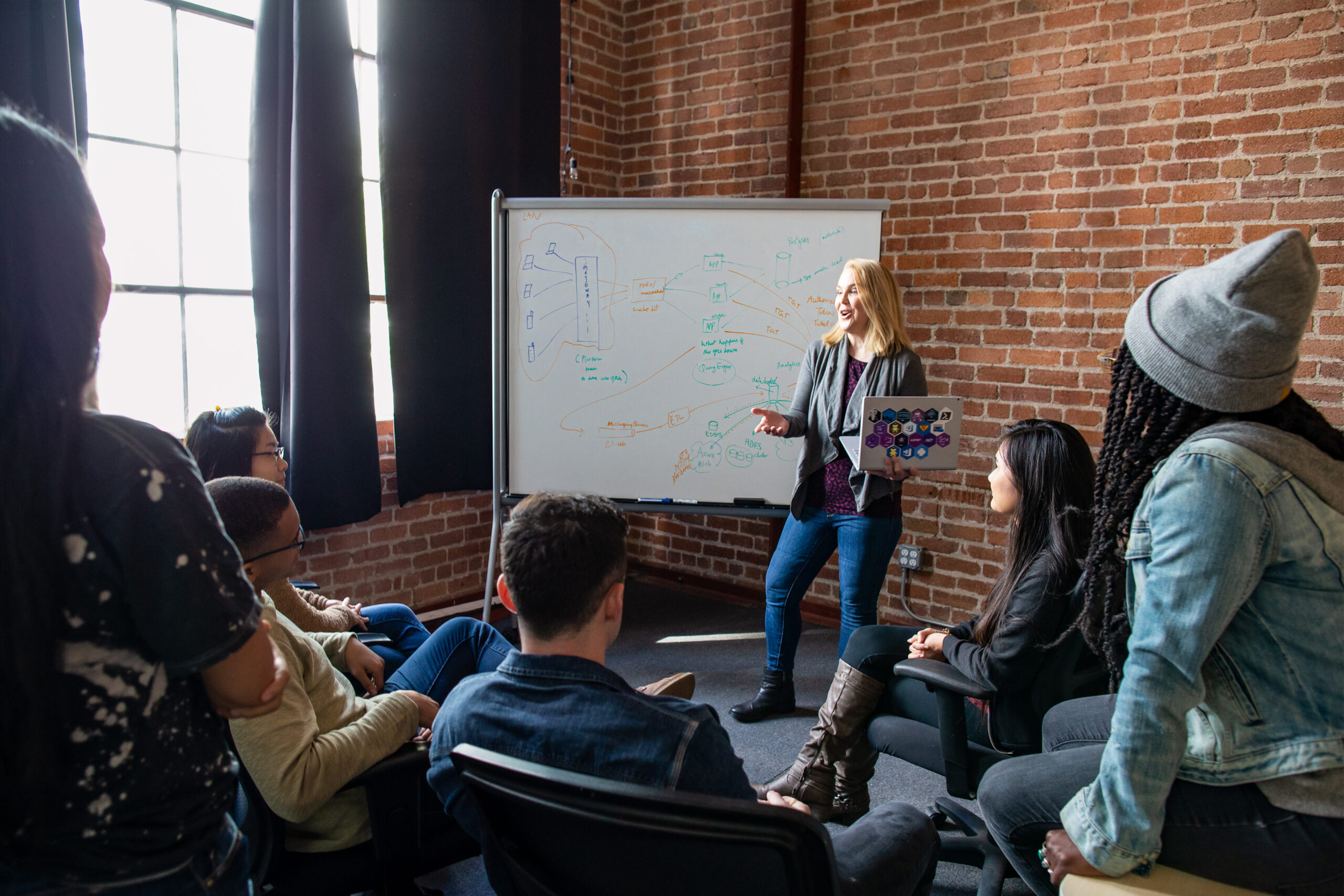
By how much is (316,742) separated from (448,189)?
2.54 metres

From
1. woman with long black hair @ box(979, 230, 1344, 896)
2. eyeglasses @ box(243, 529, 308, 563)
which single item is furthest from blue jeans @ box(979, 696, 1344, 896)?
eyeglasses @ box(243, 529, 308, 563)

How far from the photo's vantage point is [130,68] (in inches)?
102

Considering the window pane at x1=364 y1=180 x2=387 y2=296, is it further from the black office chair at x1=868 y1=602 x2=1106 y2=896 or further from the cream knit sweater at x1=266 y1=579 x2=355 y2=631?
the black office chair at x1=868 y1=602 x2=1106 y2=896

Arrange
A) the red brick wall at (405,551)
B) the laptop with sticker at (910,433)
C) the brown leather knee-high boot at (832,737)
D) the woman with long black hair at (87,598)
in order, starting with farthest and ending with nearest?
the red brick wall at (405,551) < the laptop with sticker at (910,433) < the brown leather knee-high boot at (832,737) < the woman with long black hair at (87,598)

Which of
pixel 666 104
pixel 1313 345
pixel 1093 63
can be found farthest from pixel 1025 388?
pixel 666 104

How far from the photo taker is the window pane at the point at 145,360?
8.54 ft

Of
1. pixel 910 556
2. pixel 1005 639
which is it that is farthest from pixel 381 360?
pixel 1005 639

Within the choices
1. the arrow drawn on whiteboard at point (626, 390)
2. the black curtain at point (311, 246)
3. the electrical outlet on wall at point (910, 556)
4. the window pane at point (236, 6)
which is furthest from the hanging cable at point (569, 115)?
the electrical outlet on wall at point (910, 556)

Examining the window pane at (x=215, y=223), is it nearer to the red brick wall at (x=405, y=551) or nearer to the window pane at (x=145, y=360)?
the window pane at (x=145, y=360)

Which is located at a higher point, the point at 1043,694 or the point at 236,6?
the point at 236,6

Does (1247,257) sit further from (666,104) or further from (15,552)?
(666,104)

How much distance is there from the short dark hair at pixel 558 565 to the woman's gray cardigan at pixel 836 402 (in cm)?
144

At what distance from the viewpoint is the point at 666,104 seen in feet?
13.4

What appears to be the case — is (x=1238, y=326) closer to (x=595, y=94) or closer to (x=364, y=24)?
(x=364, y=24)
